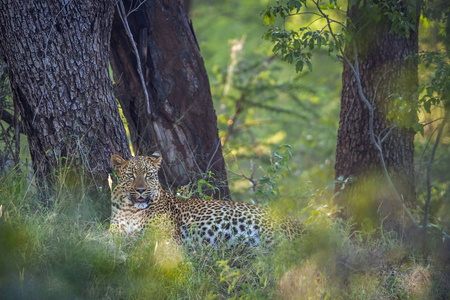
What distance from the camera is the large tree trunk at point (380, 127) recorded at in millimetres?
6832

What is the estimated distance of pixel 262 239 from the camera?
5.68 m

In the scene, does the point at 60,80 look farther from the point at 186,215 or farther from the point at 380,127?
the point at 380,127

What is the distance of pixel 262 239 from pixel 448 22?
10.9 ft

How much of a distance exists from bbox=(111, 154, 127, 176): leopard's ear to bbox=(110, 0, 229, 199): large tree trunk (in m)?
1.30

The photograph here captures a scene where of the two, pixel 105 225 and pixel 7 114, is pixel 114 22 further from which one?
pixel 105 225

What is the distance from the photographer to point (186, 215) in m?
6.07

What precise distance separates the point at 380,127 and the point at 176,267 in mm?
3246

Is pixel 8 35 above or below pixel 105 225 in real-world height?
above

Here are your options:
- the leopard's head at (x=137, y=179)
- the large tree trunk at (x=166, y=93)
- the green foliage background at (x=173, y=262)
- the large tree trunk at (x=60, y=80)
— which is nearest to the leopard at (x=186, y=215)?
the leopard's head at (x=137, y=179)

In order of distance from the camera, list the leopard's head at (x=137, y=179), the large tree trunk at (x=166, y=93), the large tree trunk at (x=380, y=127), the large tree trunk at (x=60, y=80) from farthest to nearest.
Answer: the large tree trunk at (x=166, y=93) < the large tree trunk at (x=380, y=127) < the large tree trunk at (x=60, y=80) < the leopard's head at (x=137, y=179)

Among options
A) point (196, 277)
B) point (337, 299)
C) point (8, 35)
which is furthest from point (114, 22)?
point (337, 299)

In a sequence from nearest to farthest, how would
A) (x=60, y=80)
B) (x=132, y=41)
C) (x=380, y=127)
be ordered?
(x=60, y=80), (x=380, y=127), (x=132, y=41)

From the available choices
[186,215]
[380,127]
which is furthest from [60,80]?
[380,127]

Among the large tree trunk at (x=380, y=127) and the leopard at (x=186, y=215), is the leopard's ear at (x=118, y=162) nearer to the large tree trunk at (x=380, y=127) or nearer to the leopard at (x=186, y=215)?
the leopard at (x=186, y=215)
